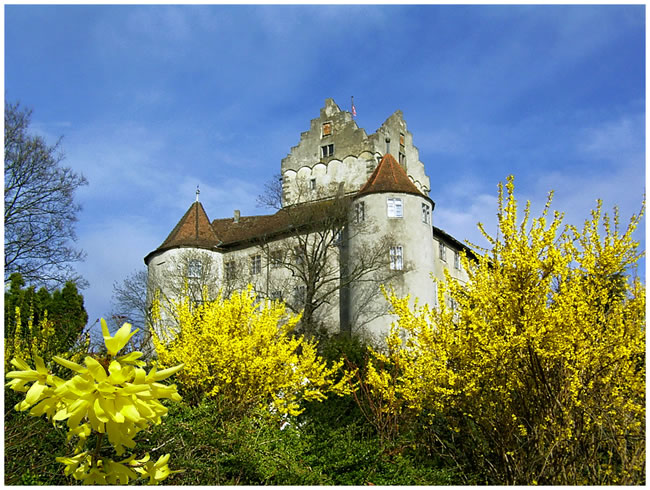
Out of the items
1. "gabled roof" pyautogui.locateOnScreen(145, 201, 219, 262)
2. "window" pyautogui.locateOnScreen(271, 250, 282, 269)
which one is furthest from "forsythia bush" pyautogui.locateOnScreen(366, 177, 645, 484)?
"gabled roof" pyautogui.locateOnScreen(145, 201, 219, 262)

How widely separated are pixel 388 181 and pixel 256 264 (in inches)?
338

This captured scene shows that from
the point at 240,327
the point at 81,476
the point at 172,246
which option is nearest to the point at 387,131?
the point at 172,246

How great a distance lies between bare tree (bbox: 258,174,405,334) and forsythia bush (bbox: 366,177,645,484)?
64.7 feet

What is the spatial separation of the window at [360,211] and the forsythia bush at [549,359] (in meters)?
22.7

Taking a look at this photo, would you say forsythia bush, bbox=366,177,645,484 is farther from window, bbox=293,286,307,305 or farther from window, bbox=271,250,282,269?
window, bbox=293,286,307,305

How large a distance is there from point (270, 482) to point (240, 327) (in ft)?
14.7

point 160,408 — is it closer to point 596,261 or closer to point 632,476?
point 632,476

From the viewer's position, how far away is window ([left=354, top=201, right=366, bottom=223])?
1172 inches

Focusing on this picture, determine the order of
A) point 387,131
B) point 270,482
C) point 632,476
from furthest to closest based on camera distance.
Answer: point 387,131 < point 270,482 < point 632,476

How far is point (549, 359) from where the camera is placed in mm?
5824

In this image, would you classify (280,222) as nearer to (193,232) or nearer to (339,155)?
(193,232)

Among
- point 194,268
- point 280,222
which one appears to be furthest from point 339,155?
point 194,268

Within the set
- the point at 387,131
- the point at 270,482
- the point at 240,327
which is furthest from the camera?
the point at 387,131

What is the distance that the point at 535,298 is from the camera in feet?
19.5
